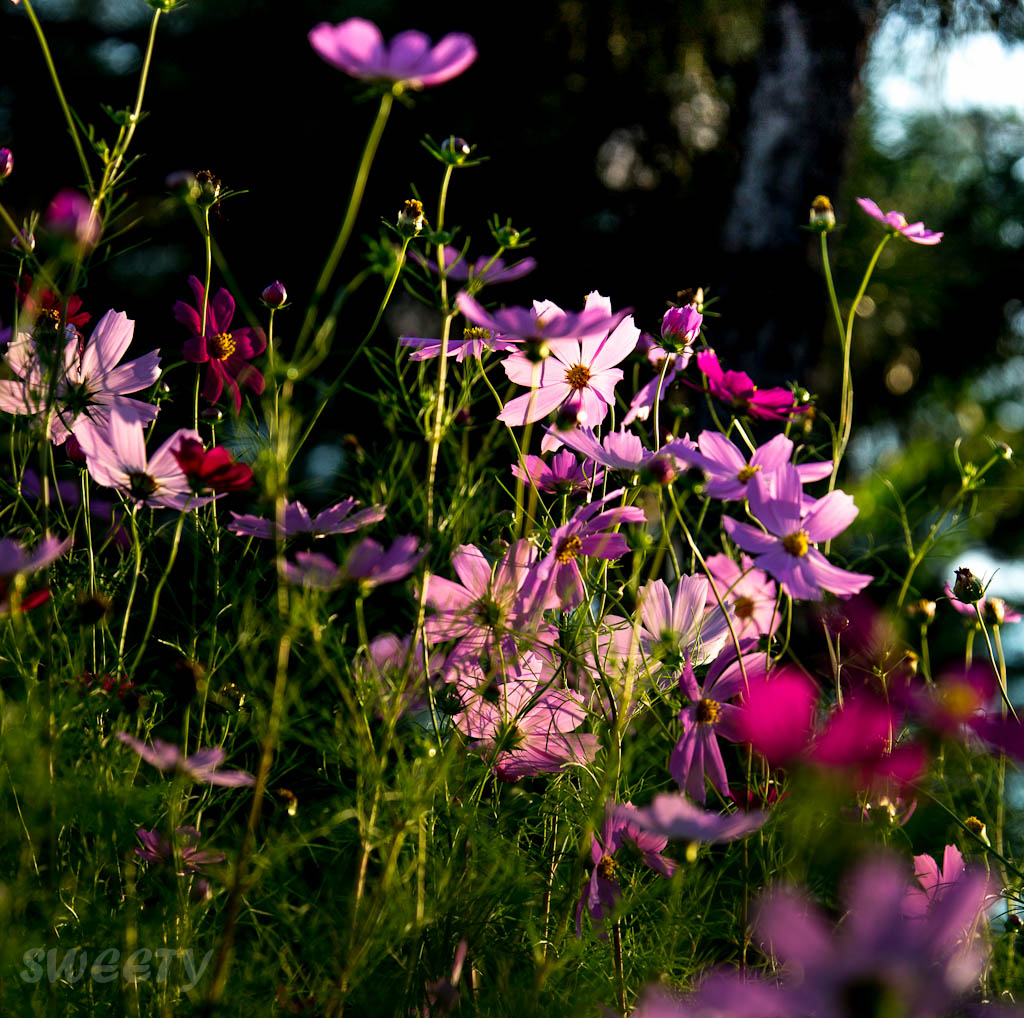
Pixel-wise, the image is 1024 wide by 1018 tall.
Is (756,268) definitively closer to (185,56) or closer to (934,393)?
(185,56)

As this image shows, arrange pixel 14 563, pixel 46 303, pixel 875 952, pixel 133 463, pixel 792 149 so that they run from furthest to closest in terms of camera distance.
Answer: pixel 792 149 < pixel 46 303 < pixel 133 463 < pixel 14 563 < pixel 875 952

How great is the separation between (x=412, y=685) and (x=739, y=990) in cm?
26

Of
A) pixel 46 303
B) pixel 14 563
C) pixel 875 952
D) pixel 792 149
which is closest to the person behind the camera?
pixel 875 952

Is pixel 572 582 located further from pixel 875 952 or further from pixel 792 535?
pixel 875 952

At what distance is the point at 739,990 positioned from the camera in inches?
9.8

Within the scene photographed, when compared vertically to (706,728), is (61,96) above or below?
above

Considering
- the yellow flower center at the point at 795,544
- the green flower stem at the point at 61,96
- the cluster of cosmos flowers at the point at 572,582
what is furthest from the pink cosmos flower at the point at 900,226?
the green flower stem at the point at 61,96

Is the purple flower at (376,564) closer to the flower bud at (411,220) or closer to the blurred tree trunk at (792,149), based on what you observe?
the flower bud at (411,220)

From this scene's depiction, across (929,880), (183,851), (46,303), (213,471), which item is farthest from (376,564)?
(929,880)

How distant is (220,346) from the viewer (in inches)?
25.2

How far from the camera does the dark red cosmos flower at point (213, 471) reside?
0.46m

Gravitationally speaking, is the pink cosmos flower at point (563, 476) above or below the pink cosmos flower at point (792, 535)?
below

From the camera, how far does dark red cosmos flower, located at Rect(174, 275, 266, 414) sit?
614 millimetres

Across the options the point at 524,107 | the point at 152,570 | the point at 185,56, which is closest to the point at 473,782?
the point at 152,570
